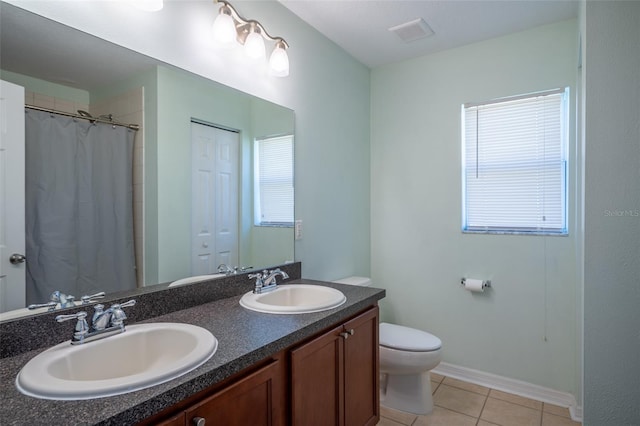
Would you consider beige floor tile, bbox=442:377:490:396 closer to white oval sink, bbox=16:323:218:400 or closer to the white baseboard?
the white baseboard

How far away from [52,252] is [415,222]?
229 centimetres

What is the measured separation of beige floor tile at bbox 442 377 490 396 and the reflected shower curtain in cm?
226

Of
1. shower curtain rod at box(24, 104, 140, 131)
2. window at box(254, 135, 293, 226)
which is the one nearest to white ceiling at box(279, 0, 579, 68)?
window at box(254, 135, 293, 226)

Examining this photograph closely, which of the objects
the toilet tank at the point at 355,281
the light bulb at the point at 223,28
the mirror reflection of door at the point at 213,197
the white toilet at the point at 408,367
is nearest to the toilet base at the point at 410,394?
the white toilet at the point at 408,367

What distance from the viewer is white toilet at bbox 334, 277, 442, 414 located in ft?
6.78

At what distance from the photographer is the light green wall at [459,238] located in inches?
88.6

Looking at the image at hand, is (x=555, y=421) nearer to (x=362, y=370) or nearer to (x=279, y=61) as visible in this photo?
(x=362, y=370)

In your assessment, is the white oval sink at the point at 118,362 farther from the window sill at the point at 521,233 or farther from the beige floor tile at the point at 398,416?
the window sill at the point at 521,233

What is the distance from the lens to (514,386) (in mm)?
2375

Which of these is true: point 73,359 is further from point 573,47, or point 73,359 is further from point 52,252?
point 573,47

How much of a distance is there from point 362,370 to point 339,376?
223mm

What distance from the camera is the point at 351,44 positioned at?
250 centimetres

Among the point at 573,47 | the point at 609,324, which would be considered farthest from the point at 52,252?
the point at 573,47

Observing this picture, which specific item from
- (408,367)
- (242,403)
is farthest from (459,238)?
(242,403)
